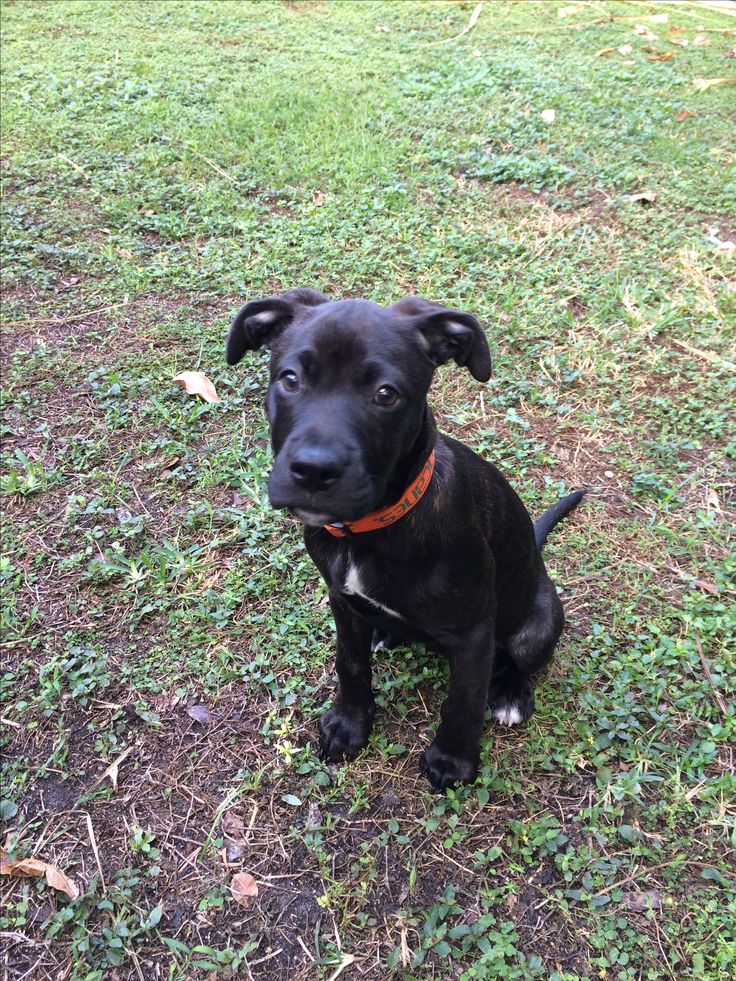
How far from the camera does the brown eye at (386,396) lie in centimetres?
217

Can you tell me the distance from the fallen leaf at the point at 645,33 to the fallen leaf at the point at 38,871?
1046 centimetres

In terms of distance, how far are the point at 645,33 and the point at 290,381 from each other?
31.3 feet

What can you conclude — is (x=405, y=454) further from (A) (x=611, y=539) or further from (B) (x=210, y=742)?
(A) (x=611, y=539)

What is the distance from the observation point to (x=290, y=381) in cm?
226

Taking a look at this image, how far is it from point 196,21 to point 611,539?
9.01m

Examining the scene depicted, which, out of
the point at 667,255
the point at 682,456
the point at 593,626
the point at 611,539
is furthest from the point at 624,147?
the point at 593,626

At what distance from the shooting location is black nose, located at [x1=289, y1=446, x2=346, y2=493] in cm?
199

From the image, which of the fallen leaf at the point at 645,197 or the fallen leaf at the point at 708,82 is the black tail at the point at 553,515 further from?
the fallen leaf at the point at 708,82

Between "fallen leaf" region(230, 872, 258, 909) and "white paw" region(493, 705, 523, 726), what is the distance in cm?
117

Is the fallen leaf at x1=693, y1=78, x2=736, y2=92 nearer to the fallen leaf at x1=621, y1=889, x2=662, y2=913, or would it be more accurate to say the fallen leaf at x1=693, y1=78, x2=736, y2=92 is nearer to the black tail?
the black tail

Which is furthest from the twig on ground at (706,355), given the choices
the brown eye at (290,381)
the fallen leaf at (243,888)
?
the fallen leaf at (243,888)

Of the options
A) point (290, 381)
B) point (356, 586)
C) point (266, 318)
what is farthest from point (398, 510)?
point (266, 318)

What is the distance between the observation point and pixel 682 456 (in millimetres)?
4262

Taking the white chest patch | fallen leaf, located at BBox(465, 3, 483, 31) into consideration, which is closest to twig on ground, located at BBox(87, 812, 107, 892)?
the white chest patch
